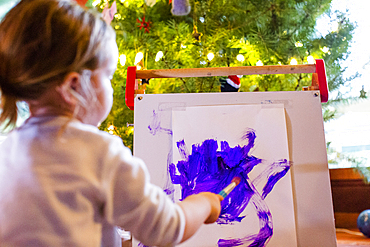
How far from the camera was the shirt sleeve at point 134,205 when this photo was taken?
426 mm

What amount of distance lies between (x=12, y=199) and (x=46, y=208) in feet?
0.18

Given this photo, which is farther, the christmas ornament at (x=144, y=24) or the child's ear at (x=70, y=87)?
the christmas ornament at (x=144, y=24)

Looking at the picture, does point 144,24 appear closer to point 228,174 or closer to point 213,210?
point 228,174

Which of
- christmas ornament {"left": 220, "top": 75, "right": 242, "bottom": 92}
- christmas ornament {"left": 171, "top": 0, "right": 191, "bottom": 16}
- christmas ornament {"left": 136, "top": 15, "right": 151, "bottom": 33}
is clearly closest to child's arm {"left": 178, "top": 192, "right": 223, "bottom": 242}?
christmas ornament {"left": 220, "top": 75, "right": 242, "bottom": 92}

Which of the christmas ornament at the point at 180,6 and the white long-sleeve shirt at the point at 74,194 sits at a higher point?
the christmas ornament at the point at 180,6

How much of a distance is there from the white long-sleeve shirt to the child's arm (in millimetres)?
24

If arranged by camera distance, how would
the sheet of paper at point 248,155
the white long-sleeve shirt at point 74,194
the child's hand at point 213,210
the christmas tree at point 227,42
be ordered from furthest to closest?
the christmas tree at point 227,42 → the sheet of paper at point 248,155 → the child's hand at point 213,210 → the white long-sleeve shirt at point 74,194

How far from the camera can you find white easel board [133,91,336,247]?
931 millimetres

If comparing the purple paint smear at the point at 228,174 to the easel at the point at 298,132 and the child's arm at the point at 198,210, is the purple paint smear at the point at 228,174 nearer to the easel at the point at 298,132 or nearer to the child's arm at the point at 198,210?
the easel at the point at 298,132

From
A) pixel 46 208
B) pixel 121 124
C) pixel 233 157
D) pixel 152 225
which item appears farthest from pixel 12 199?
pixel 121 124

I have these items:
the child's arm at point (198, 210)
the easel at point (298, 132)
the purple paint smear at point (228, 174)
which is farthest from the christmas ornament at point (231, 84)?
the child's arm at point (198, 210)

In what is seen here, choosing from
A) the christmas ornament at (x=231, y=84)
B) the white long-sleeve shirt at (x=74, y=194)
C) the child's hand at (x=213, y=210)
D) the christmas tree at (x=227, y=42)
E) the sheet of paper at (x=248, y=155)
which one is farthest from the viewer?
the christmas tree at (x=227, y=42)

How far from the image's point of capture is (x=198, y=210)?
1.67ft

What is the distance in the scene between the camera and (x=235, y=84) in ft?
3.94
